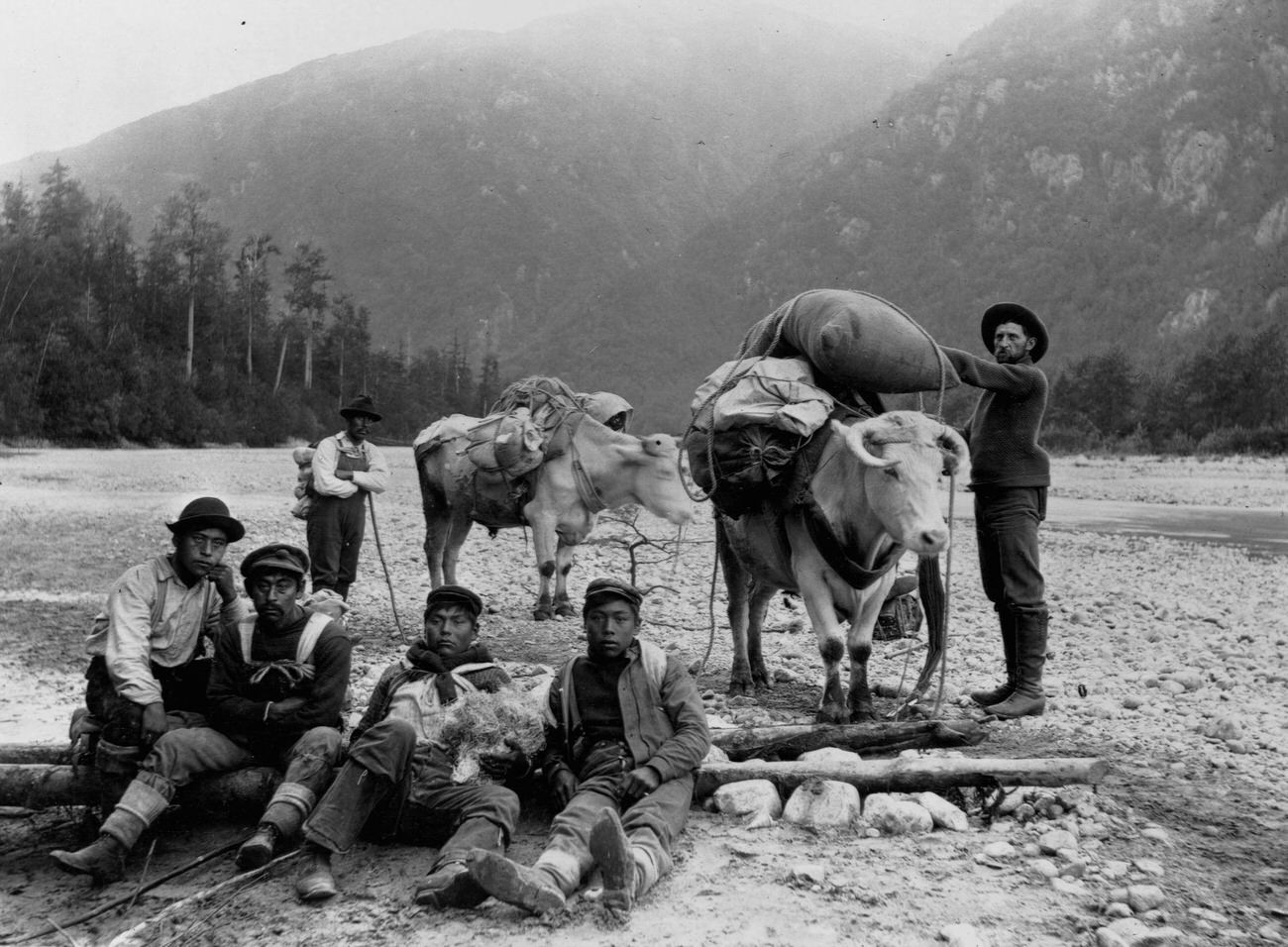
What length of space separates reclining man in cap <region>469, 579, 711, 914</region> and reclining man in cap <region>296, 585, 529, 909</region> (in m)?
0.28

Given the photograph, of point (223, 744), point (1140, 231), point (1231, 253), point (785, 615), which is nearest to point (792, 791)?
point (223, 744)

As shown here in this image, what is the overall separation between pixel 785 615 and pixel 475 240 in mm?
196337

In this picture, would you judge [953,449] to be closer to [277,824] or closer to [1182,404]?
[277,824]

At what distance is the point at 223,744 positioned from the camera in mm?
5207

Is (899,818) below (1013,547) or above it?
below

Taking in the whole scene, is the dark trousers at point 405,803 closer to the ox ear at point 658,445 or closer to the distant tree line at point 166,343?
the ox ear at point 658,445

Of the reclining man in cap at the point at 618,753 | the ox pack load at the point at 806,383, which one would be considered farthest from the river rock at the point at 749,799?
the ox pack load at the point at 806,383

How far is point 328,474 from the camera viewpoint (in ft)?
32.9

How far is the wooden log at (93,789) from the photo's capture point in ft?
16.9

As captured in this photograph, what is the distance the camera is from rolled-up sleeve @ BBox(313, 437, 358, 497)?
32.6ft

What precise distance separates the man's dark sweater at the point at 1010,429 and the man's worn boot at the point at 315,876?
16.5ft

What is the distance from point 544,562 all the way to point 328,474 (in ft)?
9.46

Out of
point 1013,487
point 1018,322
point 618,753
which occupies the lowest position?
point 618,753

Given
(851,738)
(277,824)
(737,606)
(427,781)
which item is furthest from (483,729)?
(737,606)
